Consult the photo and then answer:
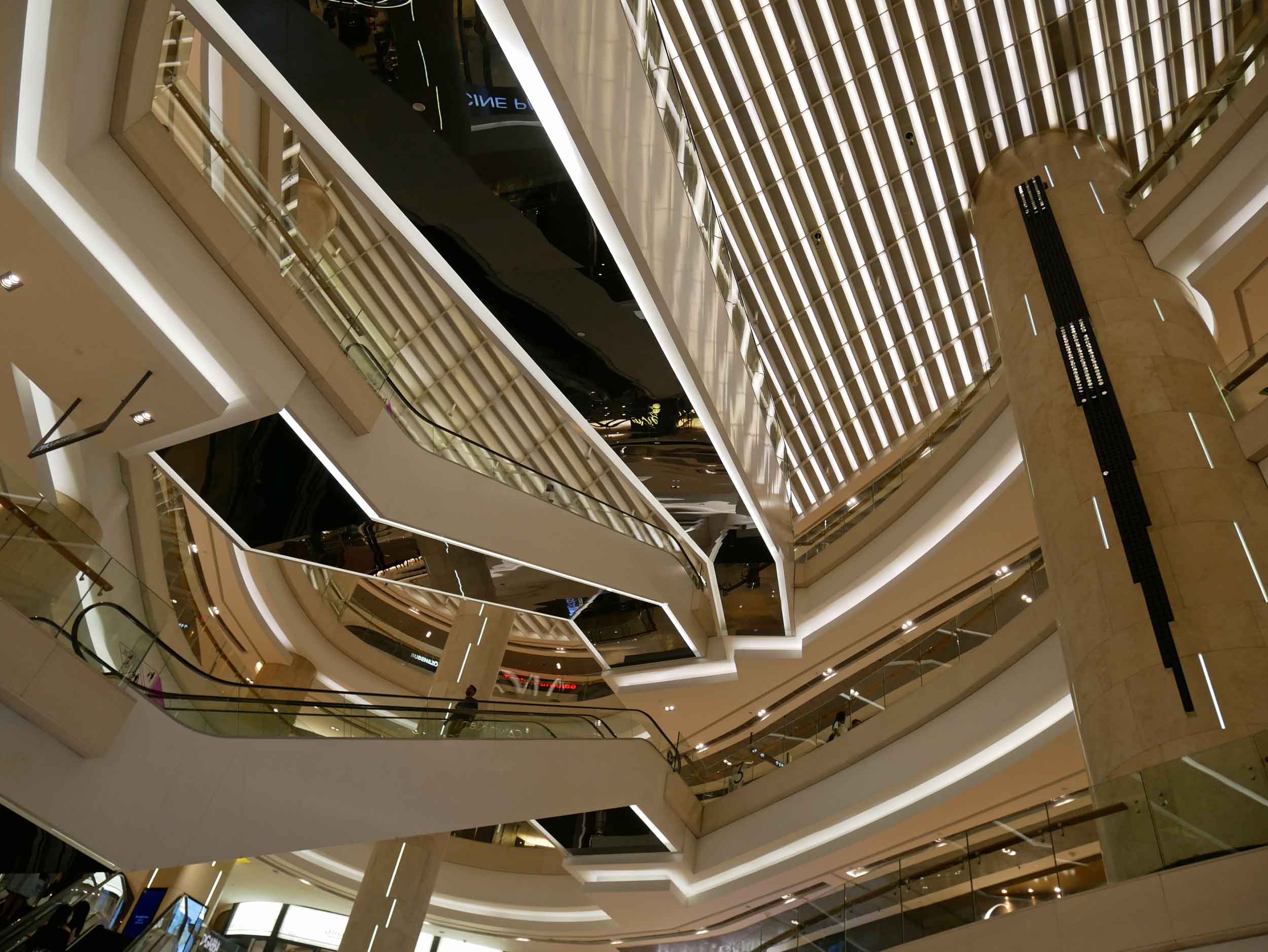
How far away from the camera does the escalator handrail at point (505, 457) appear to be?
8.90 metres

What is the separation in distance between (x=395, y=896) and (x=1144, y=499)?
879cm

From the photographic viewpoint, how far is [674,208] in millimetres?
7973

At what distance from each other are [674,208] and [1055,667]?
5.01m

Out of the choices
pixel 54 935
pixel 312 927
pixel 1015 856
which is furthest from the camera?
pixel 312 927

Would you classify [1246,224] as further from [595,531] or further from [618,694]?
[618,694]

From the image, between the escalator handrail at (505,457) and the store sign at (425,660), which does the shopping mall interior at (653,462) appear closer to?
the escalator handrail at (505,457)

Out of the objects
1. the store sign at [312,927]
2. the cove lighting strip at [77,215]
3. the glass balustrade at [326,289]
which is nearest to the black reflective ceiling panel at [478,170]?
the glass balustrade at [326,289]

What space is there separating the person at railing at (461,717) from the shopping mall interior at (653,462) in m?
0.12

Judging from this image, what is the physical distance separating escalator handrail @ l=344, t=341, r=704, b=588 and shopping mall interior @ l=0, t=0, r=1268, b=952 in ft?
0.31

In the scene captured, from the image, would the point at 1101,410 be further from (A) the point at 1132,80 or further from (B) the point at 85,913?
(B) the point at 85,913

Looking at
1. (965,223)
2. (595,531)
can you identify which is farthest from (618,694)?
(965,223)

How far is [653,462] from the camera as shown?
990 cm

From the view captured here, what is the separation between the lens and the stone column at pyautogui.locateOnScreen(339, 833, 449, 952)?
10922 mm

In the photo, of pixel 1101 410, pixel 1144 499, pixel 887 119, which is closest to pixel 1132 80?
pixel 887 119
